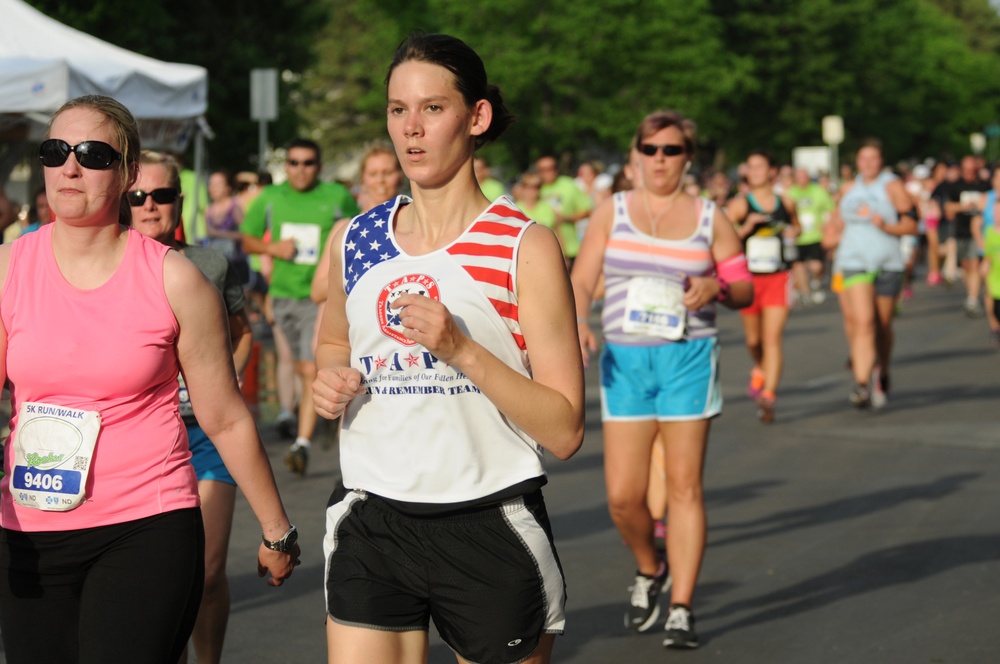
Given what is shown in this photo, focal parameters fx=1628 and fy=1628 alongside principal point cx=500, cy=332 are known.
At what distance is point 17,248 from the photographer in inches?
145

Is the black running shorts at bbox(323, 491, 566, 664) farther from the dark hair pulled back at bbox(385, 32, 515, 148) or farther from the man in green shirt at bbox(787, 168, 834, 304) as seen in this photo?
the man in green shirt at bbox(787, 168, 834, 304)

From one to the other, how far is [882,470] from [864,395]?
2875 mm

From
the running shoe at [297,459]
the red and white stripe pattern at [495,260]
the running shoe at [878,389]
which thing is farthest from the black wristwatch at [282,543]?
the running shoe at [878,389]

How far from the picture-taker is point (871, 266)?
1315cm

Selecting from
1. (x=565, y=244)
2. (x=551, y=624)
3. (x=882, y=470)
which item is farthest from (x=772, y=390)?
(x=551, y=624)

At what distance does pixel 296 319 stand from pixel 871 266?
482 cm

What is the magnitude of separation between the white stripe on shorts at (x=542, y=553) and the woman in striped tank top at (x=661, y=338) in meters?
2.62

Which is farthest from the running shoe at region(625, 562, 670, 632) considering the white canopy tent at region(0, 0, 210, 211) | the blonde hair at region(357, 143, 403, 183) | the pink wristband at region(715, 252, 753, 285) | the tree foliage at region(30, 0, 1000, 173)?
the tree foliage at region(30, 0, 1000, 173)

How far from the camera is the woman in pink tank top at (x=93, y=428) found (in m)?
3.53

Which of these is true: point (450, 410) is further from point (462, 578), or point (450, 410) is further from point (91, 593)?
point (91, 593)

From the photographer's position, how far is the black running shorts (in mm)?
3520

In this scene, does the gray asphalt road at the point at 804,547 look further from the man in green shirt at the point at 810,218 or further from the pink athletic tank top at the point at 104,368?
the man in green shirt at the point at 810,218

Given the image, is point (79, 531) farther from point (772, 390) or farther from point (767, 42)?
point (767, 42)

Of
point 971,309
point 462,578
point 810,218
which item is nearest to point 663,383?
point 462,578
